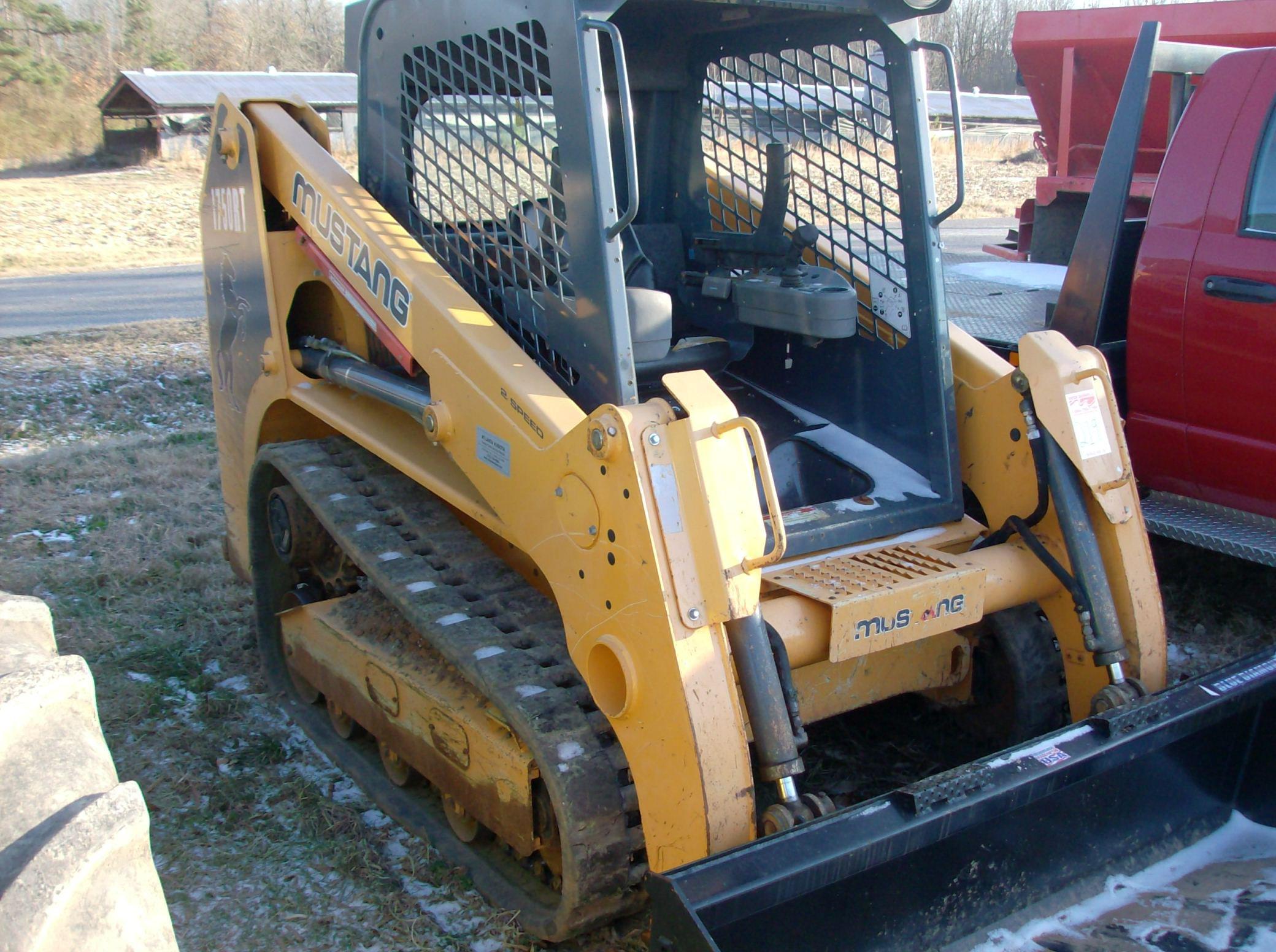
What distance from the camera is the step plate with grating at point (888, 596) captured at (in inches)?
107

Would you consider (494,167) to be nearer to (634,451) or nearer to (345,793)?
(634,451)

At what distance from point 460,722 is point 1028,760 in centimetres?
134

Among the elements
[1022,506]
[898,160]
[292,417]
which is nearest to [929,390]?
[1022,506]

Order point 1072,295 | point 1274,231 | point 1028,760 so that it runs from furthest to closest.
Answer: point 1072,295, point 1274,231, point 1028,760

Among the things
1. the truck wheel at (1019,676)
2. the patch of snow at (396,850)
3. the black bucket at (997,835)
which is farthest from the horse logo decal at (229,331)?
the black bucket at (997,835)

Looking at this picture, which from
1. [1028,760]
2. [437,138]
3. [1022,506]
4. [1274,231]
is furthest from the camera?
[1274,231]

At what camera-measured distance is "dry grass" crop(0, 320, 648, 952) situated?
2930 mm

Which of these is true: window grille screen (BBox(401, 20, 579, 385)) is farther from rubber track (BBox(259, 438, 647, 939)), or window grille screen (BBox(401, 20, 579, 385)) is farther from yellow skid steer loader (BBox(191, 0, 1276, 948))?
rubber track (BBox(259, 438, 647, 939))

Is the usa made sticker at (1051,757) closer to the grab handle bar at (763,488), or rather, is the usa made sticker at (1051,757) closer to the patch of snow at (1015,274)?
the grab handle bar at (763,488)

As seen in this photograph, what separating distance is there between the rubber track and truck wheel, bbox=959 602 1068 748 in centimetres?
116

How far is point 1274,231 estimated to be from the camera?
3.81 metres

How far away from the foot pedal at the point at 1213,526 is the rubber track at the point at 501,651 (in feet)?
7.43

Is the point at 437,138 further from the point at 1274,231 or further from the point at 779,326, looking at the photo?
the point at 1274,231

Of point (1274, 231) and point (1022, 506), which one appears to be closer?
point (1022, 506)
